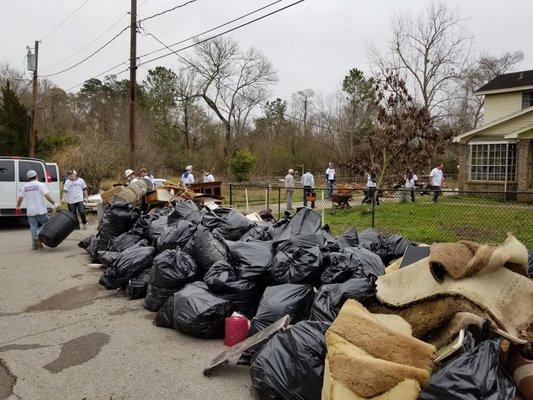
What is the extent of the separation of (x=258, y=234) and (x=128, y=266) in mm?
1668

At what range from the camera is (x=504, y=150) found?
1809cm

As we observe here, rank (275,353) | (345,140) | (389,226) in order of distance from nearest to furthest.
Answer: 1. (275,353)
2. (389,226)
3. (345,140)

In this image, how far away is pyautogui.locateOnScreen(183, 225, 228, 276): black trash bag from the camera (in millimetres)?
4855

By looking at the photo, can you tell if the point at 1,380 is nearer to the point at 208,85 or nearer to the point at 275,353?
the point at 275,353

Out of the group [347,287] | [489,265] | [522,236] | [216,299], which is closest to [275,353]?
[347,287]

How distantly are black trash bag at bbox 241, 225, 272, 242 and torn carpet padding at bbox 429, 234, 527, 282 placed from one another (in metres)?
2.60

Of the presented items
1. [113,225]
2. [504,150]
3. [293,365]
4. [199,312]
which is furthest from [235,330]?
[504,150]

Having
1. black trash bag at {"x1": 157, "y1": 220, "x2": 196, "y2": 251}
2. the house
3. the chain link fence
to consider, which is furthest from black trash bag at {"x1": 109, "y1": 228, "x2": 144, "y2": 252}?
the house

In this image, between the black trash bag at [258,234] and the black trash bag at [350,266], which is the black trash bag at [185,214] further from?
the black trash bag at [350,266]

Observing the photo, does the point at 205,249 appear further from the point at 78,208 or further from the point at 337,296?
the point at 78,208

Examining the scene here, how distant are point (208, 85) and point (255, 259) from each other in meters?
37.4

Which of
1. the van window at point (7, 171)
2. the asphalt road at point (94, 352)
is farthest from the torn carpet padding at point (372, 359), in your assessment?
the van window at point (7, 171)

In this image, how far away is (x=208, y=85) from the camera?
39875 millimetres

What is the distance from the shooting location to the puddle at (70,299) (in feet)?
16.5
